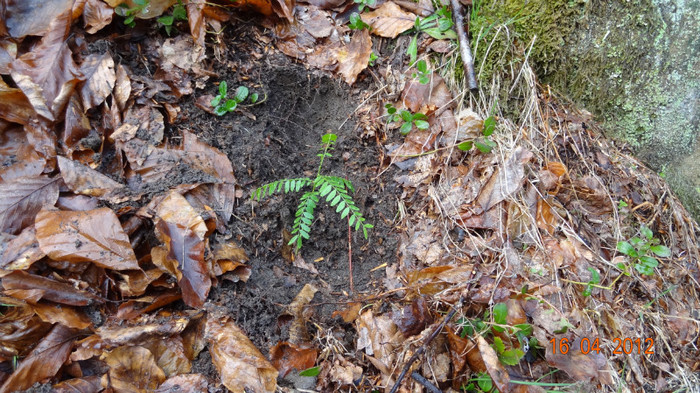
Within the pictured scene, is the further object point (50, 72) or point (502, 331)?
point (50, 72)

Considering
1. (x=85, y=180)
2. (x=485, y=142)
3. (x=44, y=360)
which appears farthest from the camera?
(x=485, y=142)

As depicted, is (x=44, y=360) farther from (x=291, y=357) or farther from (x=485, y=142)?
(x=485, y=142)

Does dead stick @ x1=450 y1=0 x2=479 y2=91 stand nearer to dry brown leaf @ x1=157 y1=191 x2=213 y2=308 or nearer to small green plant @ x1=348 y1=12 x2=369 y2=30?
small green plant @ x1=348 y1=12 x2=369 y2=30

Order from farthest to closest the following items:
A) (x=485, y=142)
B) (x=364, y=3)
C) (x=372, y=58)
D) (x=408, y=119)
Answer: (x=364, y=3) → (x=372, y=58) → (x=408, y=119) → (x=485, y=142)

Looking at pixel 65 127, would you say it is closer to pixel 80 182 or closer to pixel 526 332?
pixel 80 182

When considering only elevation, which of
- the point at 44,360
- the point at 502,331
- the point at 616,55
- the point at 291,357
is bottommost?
the point at 44,360

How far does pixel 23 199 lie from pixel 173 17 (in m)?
1.26

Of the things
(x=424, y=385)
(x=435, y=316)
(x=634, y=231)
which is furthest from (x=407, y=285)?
(x=634, y=231)

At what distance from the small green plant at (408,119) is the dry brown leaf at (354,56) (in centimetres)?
33

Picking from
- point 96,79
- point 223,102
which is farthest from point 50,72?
point 223,102

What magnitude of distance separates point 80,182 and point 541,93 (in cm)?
270

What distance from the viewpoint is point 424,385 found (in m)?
1.68

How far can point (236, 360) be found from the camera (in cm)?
170

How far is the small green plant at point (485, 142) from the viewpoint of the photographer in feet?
7.29
